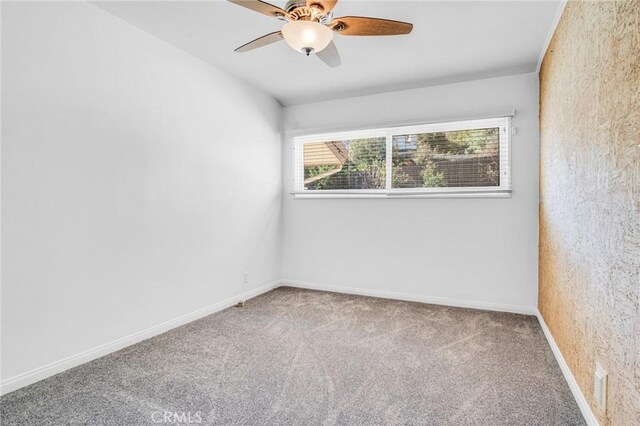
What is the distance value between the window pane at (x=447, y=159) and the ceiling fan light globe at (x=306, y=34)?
2.12 metres

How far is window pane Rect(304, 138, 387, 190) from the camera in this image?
3.93m

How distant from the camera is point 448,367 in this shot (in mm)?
2182

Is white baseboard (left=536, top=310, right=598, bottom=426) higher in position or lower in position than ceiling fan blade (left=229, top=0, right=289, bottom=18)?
lower

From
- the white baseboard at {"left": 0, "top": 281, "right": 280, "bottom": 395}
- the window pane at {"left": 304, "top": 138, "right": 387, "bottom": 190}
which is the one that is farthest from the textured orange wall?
the white baseboard at {"left": 0, "top": 281, "right": 280, "bottom": 395}

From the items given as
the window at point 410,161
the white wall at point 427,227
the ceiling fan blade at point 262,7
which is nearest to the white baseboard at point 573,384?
the white wall at point 427,227

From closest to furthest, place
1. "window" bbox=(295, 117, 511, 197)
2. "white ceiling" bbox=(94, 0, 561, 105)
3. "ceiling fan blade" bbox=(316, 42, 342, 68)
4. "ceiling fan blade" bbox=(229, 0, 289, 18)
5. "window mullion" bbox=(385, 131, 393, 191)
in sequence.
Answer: "ceiling fan blade" bbox=(229, 0, 289, 18) < "ceiling fan blade" bbox=(316, 42, 342, 68) < "white ceiling" bbox=(94, 0, 561, 105) < "window" bbox=(295, 117, 511, 197) < "window mullion" bbox=(385, 131, 393, 191)

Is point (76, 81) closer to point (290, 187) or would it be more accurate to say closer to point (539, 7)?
point (290, 187)

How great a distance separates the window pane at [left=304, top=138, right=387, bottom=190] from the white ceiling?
62 centimetres

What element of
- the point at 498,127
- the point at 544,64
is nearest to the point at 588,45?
the point at 544,64

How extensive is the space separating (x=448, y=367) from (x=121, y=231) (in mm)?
2370

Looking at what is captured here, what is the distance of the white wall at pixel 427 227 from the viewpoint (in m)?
3.26

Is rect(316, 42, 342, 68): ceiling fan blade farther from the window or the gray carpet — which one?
the gray carpet

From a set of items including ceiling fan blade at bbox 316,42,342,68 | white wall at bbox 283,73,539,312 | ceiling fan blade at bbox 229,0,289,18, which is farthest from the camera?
white wall at bbox 283,73,539,312

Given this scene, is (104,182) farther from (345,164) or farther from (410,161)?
(410,161)
